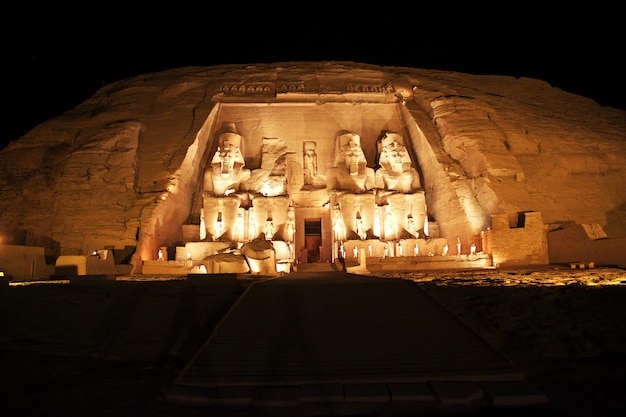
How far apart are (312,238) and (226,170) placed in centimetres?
617

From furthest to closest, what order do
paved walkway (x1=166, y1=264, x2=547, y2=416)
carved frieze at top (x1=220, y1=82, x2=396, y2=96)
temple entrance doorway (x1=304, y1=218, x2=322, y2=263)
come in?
temple entrance doorway (x1=304, y1=218, x2=322, y2=263)
carved frieze at top (x1=220, y1=82, x2=396, y2=96)
paved walkway (x1=166, y1=264, x2=547, y2=416)

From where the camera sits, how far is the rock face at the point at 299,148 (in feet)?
48.7

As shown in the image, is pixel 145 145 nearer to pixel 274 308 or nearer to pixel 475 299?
pixel 274 308

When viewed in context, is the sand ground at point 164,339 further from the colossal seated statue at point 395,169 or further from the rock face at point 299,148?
the colossal seated statue at point 395,169

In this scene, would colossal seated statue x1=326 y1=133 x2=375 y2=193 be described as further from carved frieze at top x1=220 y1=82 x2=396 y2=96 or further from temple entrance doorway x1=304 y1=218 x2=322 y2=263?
carved frieze at top x1=220 y1=82 x2=396 y2=96

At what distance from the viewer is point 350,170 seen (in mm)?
18844

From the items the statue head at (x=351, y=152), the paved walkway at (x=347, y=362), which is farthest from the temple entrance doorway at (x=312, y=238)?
the paved walkway at (x=347, y=362)

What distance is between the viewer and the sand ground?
15.5 feet

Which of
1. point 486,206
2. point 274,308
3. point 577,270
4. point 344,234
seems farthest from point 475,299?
point 344,234

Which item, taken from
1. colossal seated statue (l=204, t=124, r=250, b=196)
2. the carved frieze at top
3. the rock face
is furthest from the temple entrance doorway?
the carved frieze at top

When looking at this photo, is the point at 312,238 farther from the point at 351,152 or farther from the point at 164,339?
the point at 164,339

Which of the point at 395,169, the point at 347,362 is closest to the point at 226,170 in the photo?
the point at 395,169

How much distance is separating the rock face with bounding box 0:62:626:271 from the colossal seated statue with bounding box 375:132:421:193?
18.8 inches

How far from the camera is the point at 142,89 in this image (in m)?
20.2
